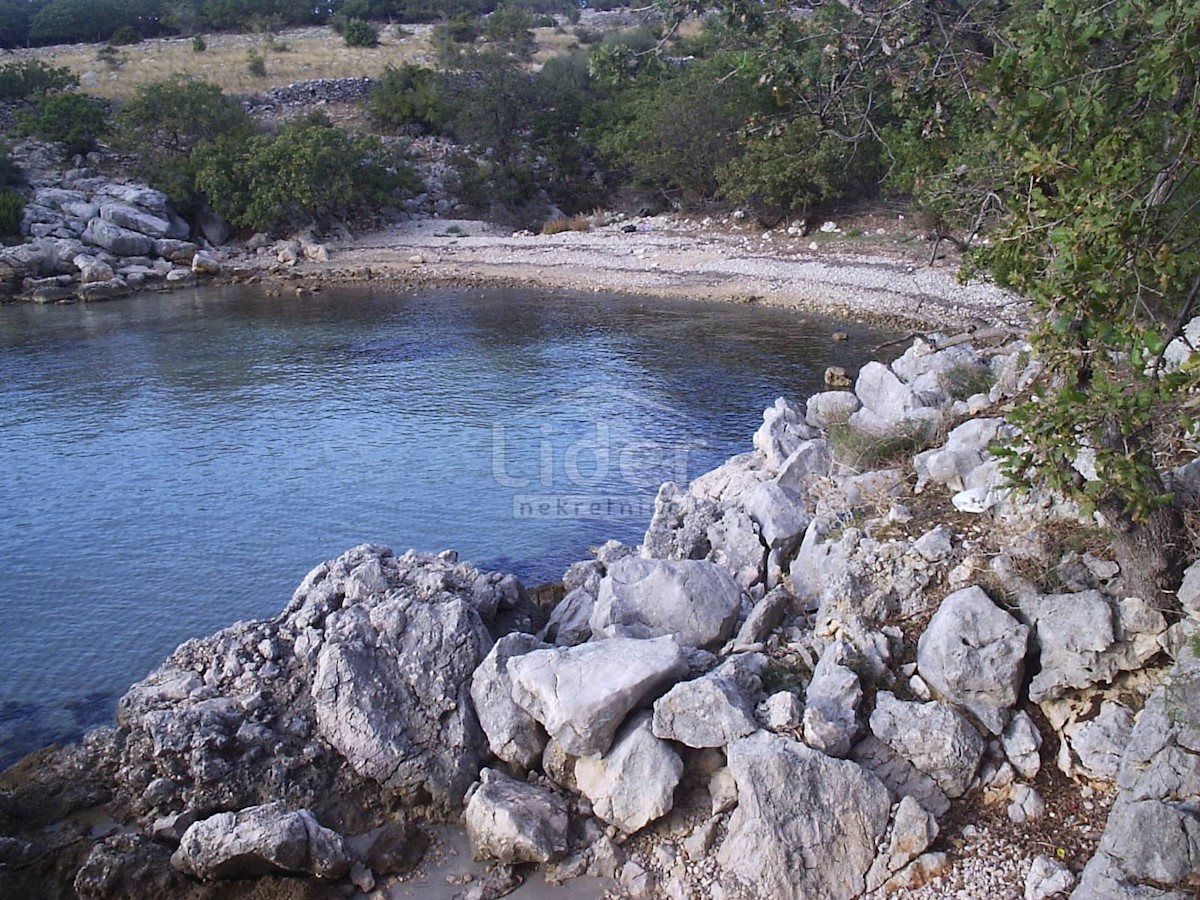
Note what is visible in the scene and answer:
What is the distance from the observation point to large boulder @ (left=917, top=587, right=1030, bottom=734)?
7359 mm

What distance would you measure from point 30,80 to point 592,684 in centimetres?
5113

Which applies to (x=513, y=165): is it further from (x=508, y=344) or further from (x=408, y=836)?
(x=408, y=836)

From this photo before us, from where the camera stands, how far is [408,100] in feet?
164

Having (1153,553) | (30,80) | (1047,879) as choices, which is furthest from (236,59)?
(1047,879)

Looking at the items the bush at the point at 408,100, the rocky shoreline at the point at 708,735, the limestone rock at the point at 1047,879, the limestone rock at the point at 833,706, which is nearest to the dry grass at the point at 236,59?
the bush at the point at 408,100

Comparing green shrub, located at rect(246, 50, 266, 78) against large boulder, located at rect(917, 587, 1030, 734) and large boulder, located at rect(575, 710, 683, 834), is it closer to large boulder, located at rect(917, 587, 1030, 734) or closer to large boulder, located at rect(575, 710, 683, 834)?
large boulder, located at rect(575, 710, 683, 834)

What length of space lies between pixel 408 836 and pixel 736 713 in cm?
275

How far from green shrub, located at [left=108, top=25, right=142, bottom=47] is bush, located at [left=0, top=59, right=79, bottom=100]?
1688 cm

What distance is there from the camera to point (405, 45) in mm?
65062

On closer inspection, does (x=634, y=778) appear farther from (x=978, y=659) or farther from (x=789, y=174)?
(x=789, y=174)

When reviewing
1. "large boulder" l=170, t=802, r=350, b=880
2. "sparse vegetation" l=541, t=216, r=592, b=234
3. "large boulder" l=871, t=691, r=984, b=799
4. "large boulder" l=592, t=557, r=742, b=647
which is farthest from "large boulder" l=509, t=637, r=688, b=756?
"sparse vegetation" l=541, t=216, r=592, b=234

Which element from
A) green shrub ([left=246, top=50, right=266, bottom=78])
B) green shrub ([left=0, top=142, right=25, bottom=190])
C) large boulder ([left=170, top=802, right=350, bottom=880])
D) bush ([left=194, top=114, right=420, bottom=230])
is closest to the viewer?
large boulder ([left=170, top=802, right=350, bottom=880])

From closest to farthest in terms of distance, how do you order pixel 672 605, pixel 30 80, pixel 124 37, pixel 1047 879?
pixel 1047 879 < pixel 672 605 < pixel 30 80 < pixel 124 37

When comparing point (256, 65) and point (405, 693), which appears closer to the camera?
point (405, 693)
